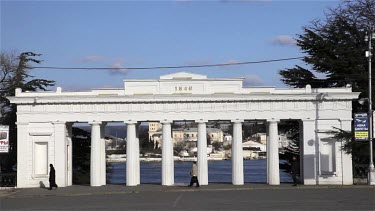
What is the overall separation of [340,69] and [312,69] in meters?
3.61

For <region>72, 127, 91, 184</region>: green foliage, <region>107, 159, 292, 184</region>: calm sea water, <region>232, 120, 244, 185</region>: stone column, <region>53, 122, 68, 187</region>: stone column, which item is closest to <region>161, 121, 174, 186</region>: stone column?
<region>232, 120, 244, 185</region>: stone column

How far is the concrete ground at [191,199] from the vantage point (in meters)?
22.9

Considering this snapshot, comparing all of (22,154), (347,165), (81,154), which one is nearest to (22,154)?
(22,154)

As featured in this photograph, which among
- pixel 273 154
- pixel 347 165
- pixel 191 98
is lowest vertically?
pixel 347 165

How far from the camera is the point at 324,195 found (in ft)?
92.0

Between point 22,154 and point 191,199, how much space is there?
47.1ft

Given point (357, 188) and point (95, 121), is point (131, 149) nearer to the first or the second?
point (95, 121)

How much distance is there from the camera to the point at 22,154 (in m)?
37.0

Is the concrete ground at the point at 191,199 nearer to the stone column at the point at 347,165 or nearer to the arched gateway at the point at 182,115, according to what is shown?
the arched gateway at the point at 182,115

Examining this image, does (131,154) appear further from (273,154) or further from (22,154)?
(273,154)

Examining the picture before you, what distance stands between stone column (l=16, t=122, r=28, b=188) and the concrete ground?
145cm

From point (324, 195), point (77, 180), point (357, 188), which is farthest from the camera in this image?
point (77, 180)

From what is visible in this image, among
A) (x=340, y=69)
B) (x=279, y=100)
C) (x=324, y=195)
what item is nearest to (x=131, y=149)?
(x=279, y=100)

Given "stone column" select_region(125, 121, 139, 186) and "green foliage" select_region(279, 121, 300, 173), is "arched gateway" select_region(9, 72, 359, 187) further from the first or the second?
"green foliage" select_region(279, 121, 300, 173)
